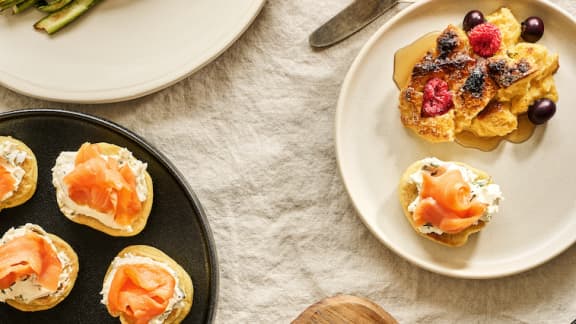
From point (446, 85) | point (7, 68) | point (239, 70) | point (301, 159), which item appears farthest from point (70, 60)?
point (446, 85)

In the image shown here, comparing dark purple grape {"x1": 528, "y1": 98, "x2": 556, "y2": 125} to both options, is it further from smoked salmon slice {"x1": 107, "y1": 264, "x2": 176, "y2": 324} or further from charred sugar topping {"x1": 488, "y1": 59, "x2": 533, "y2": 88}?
smoked salmon slice {"x1": 107, "y1": 264, "x2": 176, "y2": 324}

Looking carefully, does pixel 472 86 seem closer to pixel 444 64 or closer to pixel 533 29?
pixel 444 64

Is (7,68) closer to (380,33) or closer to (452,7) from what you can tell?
(380,33)

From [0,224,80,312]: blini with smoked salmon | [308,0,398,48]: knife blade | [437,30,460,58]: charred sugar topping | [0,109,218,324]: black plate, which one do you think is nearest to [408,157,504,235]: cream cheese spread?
[437,30,460,58]: charred sugar topping

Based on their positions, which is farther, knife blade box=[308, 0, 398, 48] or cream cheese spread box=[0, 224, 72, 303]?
knife blade box=[308, 0, 398, 48]

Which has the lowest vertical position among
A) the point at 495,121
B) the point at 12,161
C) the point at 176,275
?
the point at 176,275

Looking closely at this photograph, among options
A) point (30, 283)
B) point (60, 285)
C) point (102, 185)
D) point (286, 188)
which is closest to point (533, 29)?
point (286, 188)

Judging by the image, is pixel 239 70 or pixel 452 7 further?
pixel 239 70
